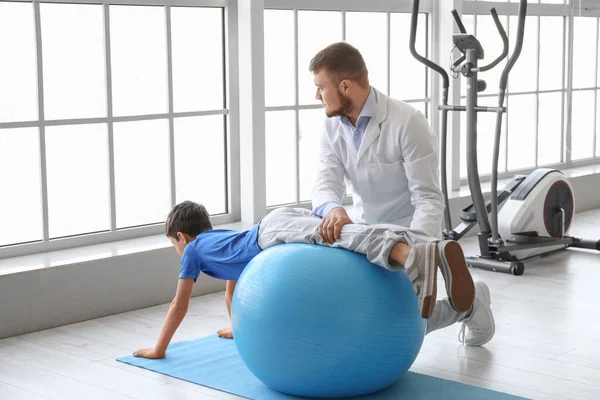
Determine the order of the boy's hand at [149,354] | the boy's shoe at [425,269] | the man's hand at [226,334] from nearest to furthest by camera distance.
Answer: the boy's shoe at [425,269] < the boy's hand at [149,354] < the man's hand at [226,334]

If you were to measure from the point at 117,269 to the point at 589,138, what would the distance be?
5195 millimetres

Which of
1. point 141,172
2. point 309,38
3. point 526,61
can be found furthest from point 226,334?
point 526,61

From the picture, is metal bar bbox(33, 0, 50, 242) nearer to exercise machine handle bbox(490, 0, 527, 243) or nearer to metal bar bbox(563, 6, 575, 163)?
exercise machine handle bbox(490, 0, 527, 243)

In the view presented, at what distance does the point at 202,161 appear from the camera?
502 cm

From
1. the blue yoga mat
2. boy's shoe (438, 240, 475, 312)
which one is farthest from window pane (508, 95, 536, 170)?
boy's shoe (438, 240, 475, 312)

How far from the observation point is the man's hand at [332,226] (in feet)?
10.0

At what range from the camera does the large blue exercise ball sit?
2.88 meters

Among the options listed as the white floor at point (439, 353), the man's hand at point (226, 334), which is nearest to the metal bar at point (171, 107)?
the white floor at point (439, 353)

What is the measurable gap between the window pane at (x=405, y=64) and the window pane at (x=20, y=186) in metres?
2.64

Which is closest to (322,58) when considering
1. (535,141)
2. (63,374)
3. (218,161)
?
(63,374)

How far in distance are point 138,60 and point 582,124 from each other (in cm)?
465

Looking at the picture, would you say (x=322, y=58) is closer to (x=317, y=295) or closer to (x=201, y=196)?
(x=317, y=295)

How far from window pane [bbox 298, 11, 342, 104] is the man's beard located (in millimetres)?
2237

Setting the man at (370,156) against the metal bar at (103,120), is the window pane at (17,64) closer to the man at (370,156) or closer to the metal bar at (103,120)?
the metal bar at (103,120)
